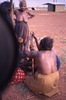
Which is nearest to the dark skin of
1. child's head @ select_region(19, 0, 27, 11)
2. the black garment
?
the black garment

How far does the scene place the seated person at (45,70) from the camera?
3537 mm

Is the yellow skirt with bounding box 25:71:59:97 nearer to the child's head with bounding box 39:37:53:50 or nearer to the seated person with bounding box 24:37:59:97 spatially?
the seated person with bounding box 24:37:59:97

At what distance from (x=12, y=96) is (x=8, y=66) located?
3031 mm

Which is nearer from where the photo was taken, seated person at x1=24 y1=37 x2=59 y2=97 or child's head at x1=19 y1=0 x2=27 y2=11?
seated person at x1=24 y1=37 x2=59 y2=97

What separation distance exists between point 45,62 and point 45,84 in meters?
0.31

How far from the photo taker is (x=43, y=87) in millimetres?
3578

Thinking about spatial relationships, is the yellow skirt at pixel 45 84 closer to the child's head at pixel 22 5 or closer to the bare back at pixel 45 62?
the bare back at pixel 45 62

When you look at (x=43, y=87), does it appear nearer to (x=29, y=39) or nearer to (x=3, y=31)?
(x=29, y=39)

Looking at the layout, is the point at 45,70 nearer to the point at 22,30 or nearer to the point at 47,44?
the point at 47,44

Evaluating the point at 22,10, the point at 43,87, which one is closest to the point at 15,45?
the point at 43,87

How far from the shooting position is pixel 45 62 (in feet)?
11.8

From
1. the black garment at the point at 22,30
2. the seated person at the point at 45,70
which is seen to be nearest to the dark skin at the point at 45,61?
the seated person at the point at 45,70

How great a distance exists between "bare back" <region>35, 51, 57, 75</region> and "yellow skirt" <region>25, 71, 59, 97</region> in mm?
67

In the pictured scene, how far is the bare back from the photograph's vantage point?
3.57 m
